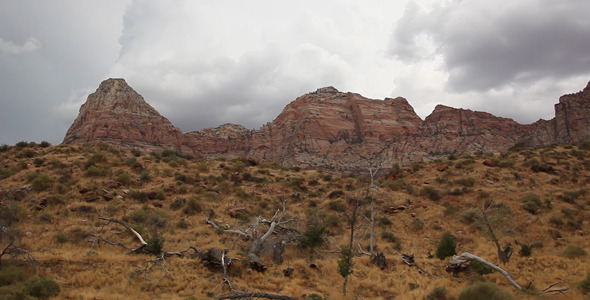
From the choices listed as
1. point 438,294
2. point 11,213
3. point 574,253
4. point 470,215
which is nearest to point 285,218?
point 438,294

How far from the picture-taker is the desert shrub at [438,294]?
30.4 feet

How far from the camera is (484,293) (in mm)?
8047

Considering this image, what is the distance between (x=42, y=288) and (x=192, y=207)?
1174 cm

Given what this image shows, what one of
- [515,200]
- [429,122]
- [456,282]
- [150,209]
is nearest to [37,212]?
[150,209]

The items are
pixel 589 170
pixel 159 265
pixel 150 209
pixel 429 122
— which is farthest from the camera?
pixel 429 122

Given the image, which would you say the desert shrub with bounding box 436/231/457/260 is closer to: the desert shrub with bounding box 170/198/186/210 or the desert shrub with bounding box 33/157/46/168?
the desert shrub with bounding box 170/198/186/210

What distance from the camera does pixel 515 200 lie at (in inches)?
920

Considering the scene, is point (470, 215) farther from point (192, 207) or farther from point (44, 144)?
point (44, 144)

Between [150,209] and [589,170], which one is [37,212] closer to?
[150,209]

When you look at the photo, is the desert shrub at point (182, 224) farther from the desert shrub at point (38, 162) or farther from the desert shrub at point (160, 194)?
the desert shrub at point (38, 162)

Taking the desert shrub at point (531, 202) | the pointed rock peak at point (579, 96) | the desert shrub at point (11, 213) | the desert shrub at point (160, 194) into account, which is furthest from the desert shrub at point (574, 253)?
the pointed rock peak at point (579, 96)

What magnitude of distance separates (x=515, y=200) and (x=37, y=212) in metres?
30.8

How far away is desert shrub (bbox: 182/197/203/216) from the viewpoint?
19.6 m

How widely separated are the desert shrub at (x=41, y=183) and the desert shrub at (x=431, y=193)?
28.1m
